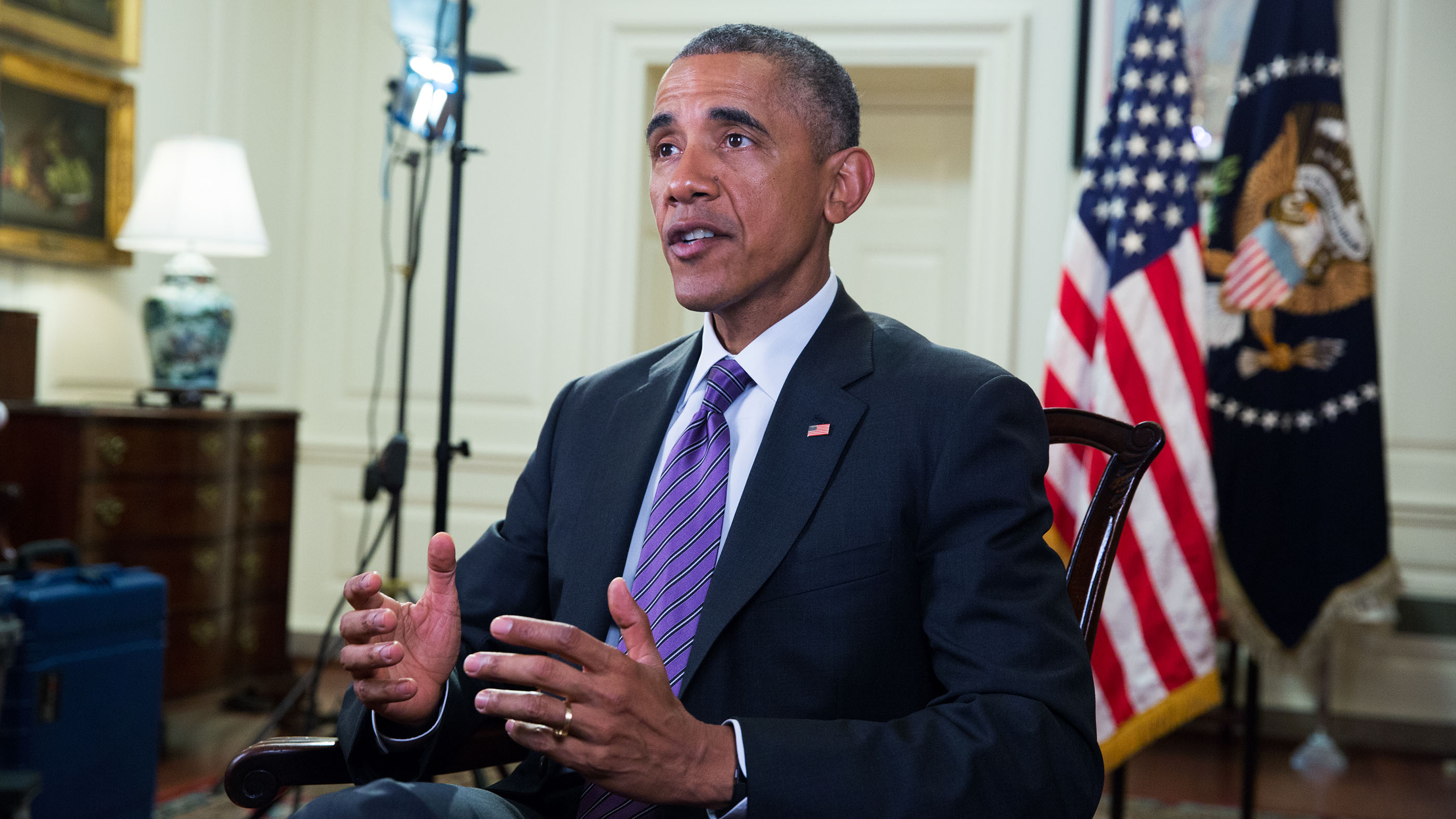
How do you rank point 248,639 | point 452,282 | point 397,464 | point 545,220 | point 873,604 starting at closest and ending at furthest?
point 873,604
point 452,282
point 397,464
point 248,639
point 545,220

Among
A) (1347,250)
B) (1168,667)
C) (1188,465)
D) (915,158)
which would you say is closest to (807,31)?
(915,158)

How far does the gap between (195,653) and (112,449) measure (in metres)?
0.69

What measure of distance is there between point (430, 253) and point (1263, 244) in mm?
3154

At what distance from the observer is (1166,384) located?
2.88 m

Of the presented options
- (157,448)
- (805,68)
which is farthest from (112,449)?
(805,68)

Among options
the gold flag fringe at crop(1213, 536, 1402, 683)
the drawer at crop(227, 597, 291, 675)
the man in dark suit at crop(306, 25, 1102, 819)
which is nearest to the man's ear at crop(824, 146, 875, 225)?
the man in dark suit at crop(306, 25, 1102, 819)

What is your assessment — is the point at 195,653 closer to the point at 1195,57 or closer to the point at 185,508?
the point at 185,508

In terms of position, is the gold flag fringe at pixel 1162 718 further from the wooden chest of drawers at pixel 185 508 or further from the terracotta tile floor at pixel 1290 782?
the wooden chest of drawers at pixel 185 508

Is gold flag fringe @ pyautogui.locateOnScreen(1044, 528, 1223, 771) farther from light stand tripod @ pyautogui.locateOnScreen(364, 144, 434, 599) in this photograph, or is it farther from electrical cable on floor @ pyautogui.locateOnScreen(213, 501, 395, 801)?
electrical cable on floor @ pyautogui.locateOnScreen(213, 501, 395, 801)

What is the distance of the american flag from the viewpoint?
8.66 feet

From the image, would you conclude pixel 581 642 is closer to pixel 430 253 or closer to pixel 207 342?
pixel 207 342

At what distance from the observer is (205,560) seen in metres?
3.54

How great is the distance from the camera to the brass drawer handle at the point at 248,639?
148 inches

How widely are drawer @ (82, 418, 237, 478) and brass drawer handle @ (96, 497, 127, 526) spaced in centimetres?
7
